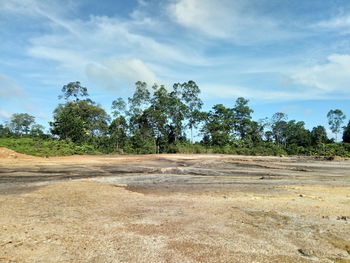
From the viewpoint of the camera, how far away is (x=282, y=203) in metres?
6.47

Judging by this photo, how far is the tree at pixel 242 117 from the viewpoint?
5564 cm

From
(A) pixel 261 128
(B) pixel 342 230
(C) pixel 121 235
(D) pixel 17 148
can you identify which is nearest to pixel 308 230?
(B) pixel 342 230

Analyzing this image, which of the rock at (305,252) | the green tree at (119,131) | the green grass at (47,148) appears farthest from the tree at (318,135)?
the rock at (305,252)

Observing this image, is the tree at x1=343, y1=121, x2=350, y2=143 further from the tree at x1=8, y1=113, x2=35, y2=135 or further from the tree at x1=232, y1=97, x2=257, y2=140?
the tree at x1=8, y1=113, x2=35, y2=135

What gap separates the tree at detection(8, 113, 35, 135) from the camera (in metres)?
57.8

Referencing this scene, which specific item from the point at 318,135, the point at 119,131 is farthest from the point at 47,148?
the point at 318,135

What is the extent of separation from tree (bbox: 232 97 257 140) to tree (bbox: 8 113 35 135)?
45299mm

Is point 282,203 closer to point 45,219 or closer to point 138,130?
point 45,219

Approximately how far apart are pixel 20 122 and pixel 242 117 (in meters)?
48.6

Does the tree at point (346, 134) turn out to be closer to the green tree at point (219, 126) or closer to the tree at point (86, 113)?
the green tree at point (219, 126)

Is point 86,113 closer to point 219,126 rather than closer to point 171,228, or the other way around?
point 219,126

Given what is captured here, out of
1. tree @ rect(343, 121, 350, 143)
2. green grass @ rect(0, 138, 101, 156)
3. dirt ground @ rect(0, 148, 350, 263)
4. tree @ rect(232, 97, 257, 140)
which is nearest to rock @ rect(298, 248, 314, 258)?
dirt ground @ rect(0, 148, 350, 263)

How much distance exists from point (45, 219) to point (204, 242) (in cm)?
296

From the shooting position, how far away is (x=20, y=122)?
58.0 metres
